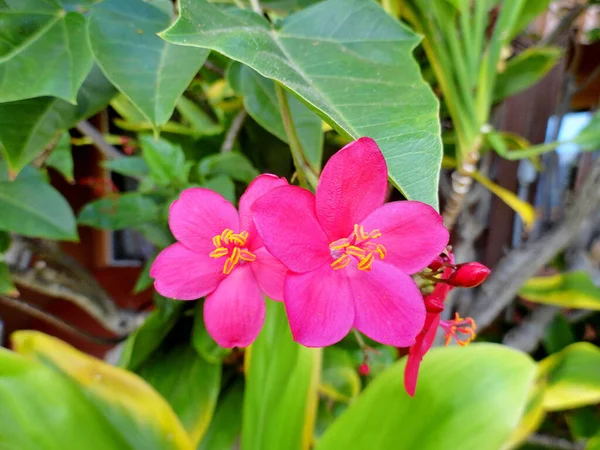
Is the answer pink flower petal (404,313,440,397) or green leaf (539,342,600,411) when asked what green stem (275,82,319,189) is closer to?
pink flower petal (404,313,440,397)

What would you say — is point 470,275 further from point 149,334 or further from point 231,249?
point 149,334

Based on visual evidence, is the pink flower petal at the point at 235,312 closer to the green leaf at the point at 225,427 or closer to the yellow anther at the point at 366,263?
the yellow anther at the point at 366,263

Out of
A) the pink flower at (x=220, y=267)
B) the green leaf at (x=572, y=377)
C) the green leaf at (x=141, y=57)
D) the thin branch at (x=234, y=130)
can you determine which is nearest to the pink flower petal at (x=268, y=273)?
the pink flower at (x=220, y=267)

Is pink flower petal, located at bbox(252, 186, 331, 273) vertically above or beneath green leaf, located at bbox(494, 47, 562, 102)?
above

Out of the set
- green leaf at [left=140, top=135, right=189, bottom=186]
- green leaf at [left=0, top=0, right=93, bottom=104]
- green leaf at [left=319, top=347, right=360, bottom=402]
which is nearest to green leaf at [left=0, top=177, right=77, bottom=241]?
green leaf at [left=140, top=135, right=189, bottom=186]

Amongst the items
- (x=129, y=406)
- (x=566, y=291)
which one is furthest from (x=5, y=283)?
(x=566, y=291)
